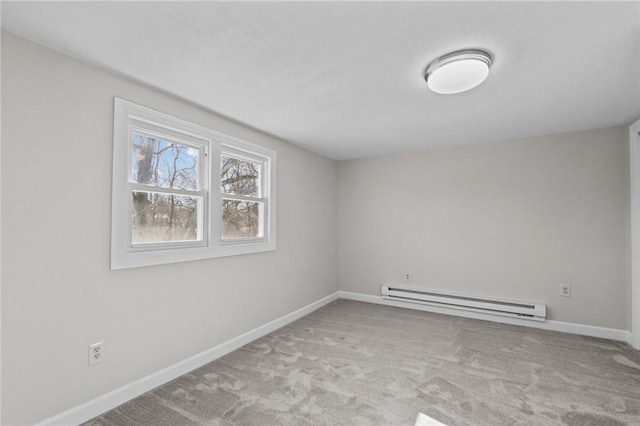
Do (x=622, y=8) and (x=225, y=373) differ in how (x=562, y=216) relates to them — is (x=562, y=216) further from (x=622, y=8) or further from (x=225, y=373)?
(x=225, y=373)

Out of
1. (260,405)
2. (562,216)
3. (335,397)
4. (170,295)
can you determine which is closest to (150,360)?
(170,295)

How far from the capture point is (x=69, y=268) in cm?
188

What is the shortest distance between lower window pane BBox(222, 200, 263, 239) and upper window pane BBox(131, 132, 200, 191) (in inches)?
18.7

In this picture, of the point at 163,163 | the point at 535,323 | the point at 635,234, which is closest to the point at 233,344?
the point at 163,163

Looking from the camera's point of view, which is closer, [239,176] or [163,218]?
[163,218]

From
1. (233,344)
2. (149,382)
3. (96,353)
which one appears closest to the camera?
(96,353)

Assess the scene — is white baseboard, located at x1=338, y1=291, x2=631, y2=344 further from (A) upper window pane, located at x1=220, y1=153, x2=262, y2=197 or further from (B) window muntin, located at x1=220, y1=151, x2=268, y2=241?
(A) upper window pane, located at x1=220, y1=153, x2=262, y2=197

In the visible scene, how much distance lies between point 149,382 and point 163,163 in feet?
5.62

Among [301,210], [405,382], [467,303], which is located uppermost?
[301,210]

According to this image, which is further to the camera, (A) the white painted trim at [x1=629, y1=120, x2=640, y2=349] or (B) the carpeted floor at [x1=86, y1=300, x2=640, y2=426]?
(A) the white painted trim at [x1=629, y1=120, x2=640, y2=349]

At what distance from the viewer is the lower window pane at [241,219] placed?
10.2 feet

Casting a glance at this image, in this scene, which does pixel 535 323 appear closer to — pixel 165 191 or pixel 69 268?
pixel 165 191

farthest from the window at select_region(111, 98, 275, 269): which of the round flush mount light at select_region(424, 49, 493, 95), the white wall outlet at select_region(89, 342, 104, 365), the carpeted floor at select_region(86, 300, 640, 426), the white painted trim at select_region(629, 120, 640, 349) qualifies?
the white painted trim at select_region(629, 120, 640, 349)

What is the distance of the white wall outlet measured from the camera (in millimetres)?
1977
